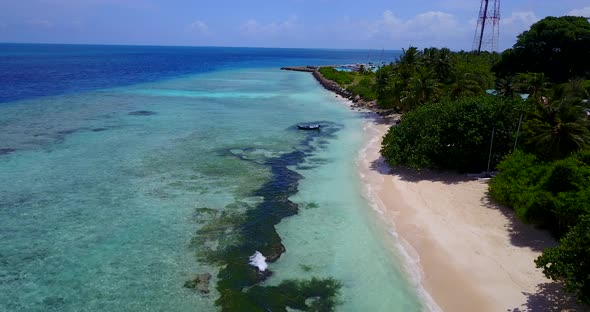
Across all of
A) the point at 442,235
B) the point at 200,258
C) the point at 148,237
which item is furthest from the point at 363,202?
the point at 148,237

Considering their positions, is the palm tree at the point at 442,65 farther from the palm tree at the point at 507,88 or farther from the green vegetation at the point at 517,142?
the palm tree at the point at 507,88

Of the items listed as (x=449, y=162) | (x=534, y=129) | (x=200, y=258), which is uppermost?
(x=534, y=129)

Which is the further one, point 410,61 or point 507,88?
point 410,61

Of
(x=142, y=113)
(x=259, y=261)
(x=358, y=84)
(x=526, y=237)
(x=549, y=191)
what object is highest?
(x=358, y=84)

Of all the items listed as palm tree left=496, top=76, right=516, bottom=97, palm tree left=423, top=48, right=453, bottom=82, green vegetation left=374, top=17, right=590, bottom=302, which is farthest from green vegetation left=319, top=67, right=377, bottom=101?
palm tree left=496, top=76, right=516, bottom=97

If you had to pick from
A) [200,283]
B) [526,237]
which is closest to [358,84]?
[526,237]

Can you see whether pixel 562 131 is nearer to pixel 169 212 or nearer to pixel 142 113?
pixel 169 212

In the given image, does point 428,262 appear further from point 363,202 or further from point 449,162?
point 449,162

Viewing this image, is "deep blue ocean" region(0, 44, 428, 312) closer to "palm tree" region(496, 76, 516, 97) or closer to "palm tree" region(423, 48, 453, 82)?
"palm tree" region(423, 48, 453, 82)
